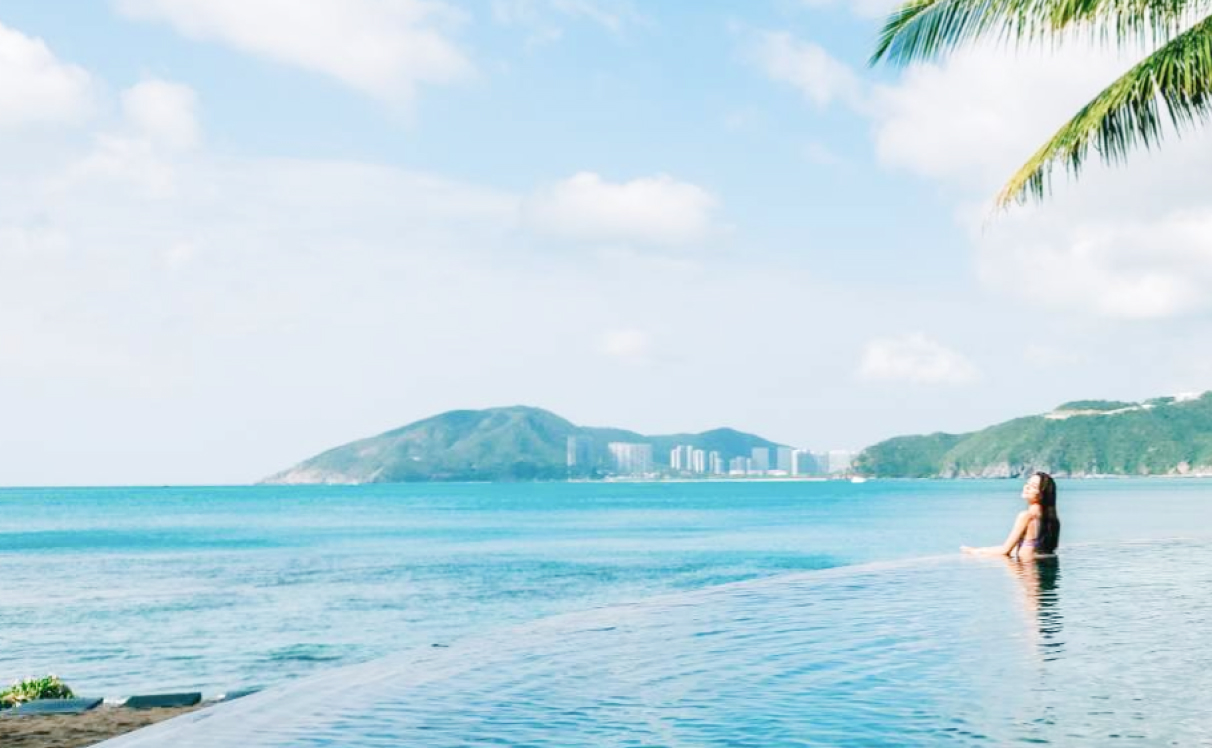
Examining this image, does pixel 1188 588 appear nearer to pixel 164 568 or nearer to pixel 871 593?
pixel 871 593

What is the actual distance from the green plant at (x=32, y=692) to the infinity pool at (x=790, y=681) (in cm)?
520

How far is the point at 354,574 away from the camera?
46.1 metres

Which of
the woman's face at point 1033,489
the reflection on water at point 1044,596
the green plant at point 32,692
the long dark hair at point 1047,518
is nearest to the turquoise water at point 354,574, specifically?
the long dark hair at point 1047,518

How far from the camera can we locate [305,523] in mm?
99125

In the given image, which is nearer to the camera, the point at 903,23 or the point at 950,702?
the point at 950,702

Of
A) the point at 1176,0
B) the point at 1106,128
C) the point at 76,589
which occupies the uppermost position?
the point at 1176,0

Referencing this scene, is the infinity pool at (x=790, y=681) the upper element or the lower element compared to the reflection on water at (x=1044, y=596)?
lower

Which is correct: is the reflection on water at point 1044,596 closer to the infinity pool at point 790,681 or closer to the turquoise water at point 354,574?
the infinity pool at point 790,681

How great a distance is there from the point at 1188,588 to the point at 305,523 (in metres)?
92.7

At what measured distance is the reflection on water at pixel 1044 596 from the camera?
8.39m

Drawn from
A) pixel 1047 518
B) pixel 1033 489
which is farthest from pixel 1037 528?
pixel 1033 489

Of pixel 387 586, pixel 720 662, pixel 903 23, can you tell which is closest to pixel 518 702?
pixel 720 662

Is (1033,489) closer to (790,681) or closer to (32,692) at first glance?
(790,681)

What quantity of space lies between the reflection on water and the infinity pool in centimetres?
4
